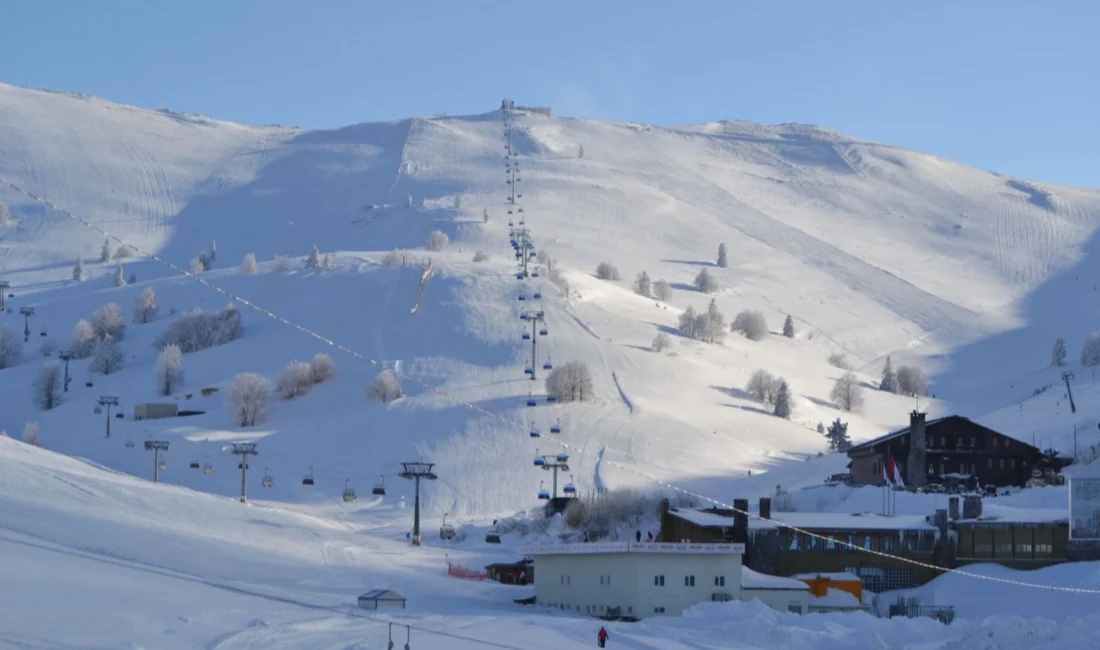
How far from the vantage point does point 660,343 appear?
105 meters

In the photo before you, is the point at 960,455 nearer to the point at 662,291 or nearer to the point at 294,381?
the point at 294,381

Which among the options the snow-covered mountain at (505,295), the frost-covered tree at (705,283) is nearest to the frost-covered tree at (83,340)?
the snow-covered mountain at (505,295)

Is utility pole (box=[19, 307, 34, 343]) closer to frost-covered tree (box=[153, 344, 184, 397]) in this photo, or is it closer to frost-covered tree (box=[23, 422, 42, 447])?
frost-covered tree (box=[153, 344, 184, 397])

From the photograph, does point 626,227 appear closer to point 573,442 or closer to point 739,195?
point 739,195

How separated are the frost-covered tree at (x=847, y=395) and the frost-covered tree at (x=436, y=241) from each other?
40.1m

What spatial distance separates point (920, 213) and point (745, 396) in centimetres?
9456

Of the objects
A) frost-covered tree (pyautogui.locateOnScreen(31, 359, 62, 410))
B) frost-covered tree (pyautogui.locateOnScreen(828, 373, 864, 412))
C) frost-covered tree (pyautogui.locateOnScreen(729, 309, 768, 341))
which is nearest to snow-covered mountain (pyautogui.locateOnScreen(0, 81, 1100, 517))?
frost-covered tree (pyautogui.locateOnScreen(31, 359, 62, 410))

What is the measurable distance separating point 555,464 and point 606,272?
63334 mm

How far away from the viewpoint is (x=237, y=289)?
381 feet

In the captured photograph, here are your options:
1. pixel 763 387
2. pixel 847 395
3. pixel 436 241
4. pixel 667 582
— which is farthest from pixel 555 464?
pixel 436 241

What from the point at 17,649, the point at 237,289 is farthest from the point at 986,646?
the point at 237,289

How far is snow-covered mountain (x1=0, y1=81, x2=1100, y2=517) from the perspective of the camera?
267ft

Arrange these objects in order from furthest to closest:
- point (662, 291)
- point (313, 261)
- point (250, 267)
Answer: point (662, 291)
point (250, 267)
point (313, 261)

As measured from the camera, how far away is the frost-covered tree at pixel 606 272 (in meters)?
132
